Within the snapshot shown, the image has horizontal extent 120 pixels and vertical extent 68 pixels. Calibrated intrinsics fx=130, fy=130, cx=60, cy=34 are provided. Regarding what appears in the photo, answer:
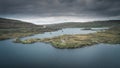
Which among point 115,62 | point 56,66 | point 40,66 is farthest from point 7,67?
point 115,62

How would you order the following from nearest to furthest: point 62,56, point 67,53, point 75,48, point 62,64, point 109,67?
point 109,67
point 62,64
point 62,56
point 67,53
point 75,48

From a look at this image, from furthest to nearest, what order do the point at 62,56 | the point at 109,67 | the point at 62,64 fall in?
the point at 62,56 → the point at 62,64 → the point at 109,67

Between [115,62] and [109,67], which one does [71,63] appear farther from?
[115,62]

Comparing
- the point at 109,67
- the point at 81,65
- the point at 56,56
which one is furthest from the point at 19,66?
the point at 109,67

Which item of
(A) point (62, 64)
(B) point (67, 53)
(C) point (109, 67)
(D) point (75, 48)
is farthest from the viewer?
(D) point (75, 48)

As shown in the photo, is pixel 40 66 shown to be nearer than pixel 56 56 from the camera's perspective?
Yes

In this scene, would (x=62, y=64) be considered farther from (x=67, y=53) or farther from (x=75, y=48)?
(x=75, y=48)

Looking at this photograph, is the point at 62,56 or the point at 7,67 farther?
the point at 62,56

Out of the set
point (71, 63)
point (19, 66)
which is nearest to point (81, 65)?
point (71, 63)

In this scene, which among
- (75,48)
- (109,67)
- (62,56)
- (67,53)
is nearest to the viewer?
(109,67)
